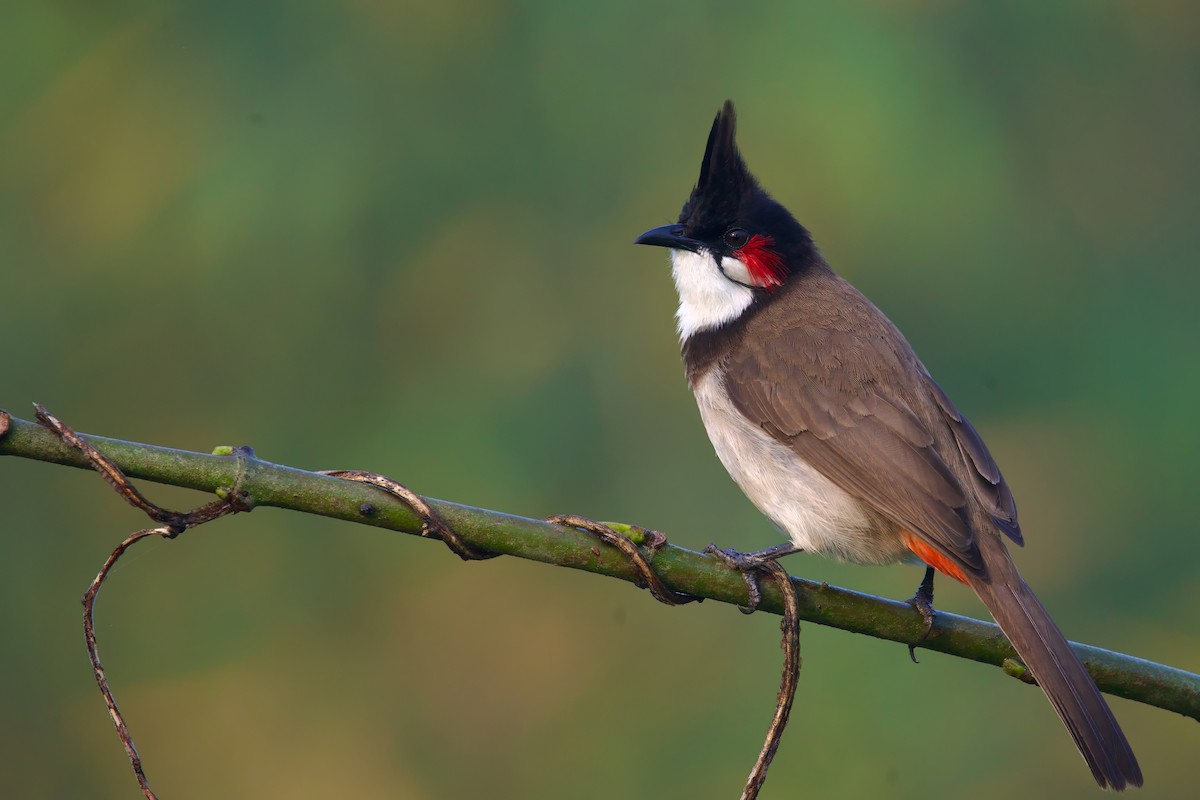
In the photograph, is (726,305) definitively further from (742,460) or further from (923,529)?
(923,529)

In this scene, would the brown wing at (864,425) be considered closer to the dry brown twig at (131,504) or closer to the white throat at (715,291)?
the white throat at (715,291)

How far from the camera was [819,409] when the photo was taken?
314cm

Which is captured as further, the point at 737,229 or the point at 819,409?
the point at 737,229

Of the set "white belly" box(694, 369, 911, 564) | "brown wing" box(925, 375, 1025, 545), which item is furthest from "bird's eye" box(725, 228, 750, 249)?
"brown wing" box(925, 375, 1025, 545)

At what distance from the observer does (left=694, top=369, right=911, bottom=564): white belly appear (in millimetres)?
3055

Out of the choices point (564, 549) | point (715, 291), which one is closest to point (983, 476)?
point (715, 291)

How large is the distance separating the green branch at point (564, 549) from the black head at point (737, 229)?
1.33m

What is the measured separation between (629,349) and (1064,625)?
1.82m

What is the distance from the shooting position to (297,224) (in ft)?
16.0

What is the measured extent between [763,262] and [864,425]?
2.07ft

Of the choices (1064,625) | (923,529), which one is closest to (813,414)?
(923,529)

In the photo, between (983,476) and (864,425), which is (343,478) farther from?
(983,476)

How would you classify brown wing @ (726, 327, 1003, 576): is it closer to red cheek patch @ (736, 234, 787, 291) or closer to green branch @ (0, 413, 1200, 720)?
red cheek patch @ (736, 234, 787, 291)

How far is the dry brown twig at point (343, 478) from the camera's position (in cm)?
180
